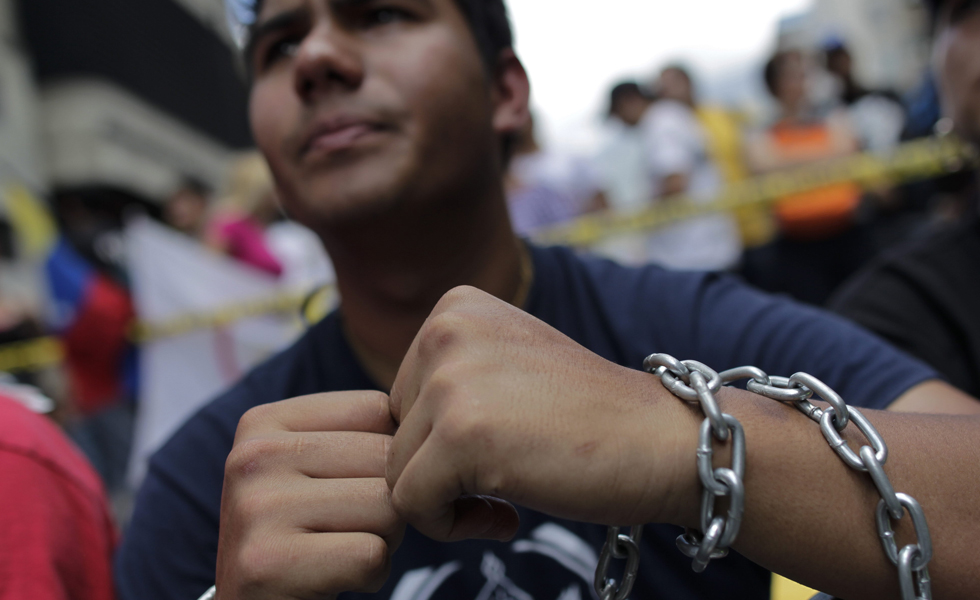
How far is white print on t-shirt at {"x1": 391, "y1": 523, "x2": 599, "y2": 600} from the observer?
1295mm

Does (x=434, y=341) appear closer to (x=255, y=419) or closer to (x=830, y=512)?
(x=255, y=419)

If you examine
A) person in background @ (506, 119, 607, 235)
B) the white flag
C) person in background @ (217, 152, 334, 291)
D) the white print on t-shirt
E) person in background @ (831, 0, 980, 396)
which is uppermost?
person in background @ (831, 0, 980, 396)

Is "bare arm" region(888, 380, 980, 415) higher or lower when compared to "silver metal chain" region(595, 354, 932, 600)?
lower

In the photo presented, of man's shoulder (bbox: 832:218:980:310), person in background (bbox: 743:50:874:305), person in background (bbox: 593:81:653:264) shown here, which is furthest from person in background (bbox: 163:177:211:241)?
man's shoulder (bbox: 832:218:980:310)

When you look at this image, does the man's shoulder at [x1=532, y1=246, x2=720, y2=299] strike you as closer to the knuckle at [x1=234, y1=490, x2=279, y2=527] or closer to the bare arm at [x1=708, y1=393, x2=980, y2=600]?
the bare arm at [x1=708, y1=393, x2=980, y2=600]

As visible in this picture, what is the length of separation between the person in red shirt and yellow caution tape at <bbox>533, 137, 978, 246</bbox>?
12.7 feet

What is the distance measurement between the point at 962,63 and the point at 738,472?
196 cm

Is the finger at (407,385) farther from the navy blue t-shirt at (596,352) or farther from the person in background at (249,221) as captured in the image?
the person in background at (249,221)

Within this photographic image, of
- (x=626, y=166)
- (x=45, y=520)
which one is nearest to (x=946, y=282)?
(x=45, y=520)

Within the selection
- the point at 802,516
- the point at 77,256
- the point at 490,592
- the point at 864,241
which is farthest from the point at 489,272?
the point at 77,256

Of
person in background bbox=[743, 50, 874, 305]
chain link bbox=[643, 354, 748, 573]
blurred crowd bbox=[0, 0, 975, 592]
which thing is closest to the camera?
chain link bbox=[643, 354, 748, 573]

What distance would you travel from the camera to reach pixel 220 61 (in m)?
28.0

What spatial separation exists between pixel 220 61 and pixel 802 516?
101 ft

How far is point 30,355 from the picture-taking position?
20.8 feet
